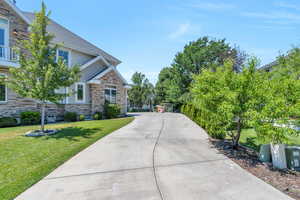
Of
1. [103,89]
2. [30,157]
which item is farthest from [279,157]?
[103,89]

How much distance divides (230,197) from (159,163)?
209 centimetres

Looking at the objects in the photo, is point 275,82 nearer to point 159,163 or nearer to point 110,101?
point 159,163

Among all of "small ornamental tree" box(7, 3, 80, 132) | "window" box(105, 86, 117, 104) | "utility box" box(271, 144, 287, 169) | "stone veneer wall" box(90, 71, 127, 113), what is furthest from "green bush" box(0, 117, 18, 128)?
"utility box" box(271, 144, 287, 169)

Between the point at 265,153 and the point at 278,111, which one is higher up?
the point at 278,111

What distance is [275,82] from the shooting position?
508cm

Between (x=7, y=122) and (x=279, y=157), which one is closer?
(x=279, y=157)

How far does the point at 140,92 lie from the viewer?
3388cm

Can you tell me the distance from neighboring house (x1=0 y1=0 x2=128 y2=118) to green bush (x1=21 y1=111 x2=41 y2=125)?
2.60 feet

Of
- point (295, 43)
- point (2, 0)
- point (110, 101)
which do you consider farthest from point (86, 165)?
point (295, 43)

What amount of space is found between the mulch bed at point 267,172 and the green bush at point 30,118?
501 inches

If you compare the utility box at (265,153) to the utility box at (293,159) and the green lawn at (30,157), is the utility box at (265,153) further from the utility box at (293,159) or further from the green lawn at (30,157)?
the green lawn at (30,157)

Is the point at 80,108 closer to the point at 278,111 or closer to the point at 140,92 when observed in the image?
the point at 278,111

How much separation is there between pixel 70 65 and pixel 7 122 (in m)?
6.86

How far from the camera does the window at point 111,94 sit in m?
16.5
